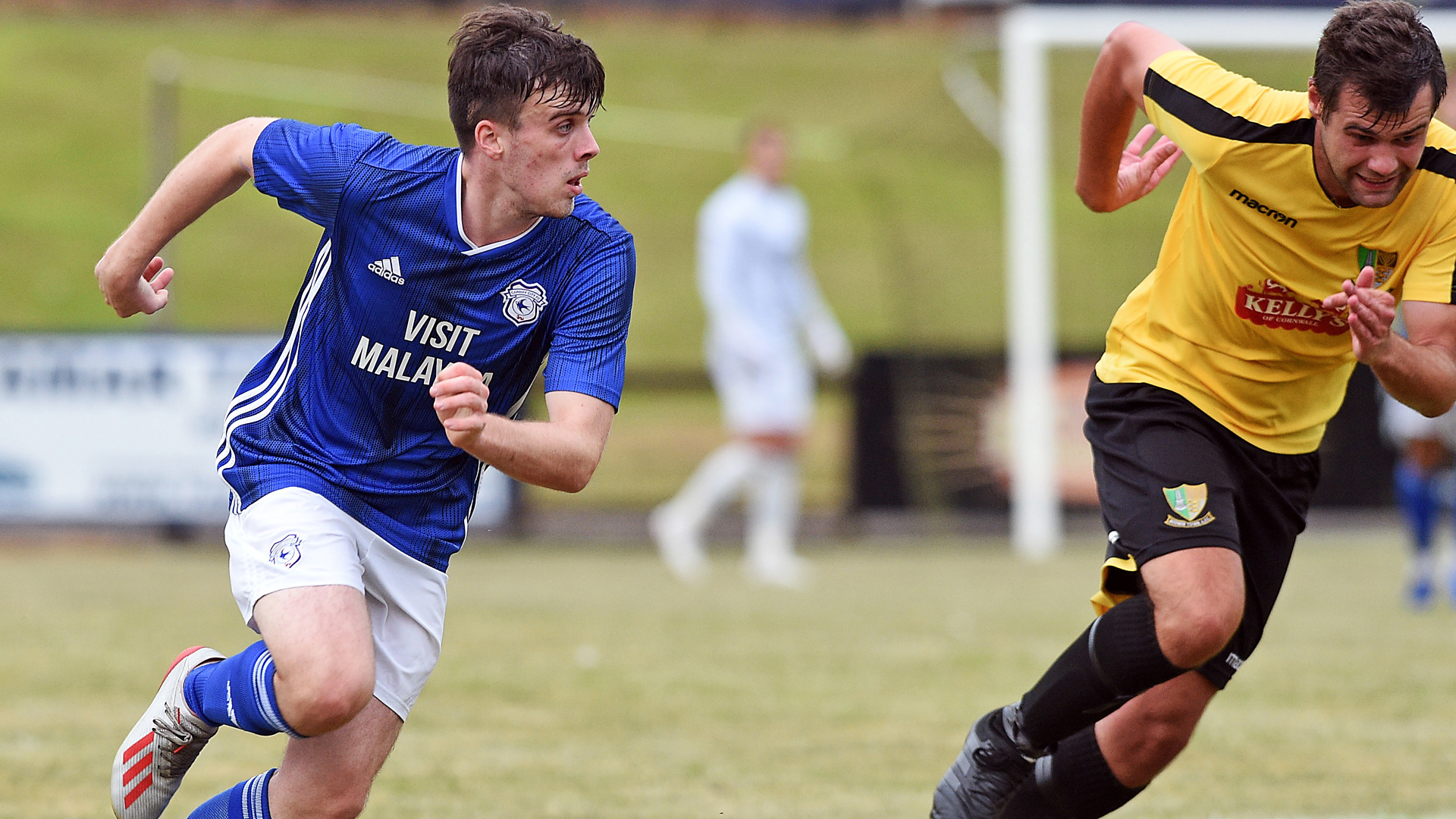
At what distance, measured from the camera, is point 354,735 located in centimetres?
358

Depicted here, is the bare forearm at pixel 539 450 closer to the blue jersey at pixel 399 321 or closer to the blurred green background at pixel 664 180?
the blue jersey at pixel 399 321

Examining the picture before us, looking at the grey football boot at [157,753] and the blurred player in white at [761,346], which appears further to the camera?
the blurred player in white at [761,346]

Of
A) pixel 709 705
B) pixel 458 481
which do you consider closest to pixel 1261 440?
pixel 458 481

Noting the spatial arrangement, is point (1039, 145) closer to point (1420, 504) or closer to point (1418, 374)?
point (1420, 504)

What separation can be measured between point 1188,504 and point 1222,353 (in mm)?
395

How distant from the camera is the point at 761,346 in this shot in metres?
10.7

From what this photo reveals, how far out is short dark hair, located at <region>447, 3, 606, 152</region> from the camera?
3.42 m

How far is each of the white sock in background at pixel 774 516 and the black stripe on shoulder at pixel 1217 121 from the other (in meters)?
6.78

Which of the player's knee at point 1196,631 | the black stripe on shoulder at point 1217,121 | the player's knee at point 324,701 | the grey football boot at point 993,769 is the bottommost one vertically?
the grey football boot at point 993,769

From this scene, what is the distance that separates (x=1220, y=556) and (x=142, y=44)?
106ft

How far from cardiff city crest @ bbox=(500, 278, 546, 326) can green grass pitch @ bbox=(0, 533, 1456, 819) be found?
62.8 inches

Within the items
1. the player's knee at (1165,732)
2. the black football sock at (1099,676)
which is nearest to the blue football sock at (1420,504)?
the player's knee at (1165,732)

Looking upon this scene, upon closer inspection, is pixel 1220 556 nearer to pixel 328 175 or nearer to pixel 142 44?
pixel 328 175

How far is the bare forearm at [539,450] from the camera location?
10.2 ft
